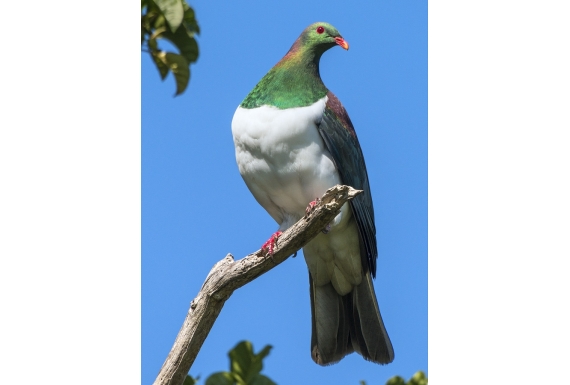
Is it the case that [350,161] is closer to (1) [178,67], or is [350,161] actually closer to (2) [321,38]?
(2) [321,38]

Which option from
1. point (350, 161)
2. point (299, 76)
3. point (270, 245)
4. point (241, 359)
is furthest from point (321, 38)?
point (241, 359)

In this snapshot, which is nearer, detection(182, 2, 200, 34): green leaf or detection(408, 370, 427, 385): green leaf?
detection(182, 2, 200, 34): green leaf

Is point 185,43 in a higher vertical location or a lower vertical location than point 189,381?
higher

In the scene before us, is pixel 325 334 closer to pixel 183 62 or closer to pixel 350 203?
pixel 350 203

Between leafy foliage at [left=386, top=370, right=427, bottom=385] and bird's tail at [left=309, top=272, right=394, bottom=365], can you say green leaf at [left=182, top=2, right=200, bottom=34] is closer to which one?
bird's tail at [left=309, top=272, right=394, bottom=365]

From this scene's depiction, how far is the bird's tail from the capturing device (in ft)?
13.6

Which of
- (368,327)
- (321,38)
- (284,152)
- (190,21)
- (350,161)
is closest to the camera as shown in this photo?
(190,21)

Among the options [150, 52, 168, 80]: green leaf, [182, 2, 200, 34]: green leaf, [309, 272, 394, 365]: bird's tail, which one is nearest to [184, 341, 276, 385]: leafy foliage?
[309, 272, 394, 365]: bird's tail

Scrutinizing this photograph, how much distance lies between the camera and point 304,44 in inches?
158

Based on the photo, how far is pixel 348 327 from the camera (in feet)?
13.9

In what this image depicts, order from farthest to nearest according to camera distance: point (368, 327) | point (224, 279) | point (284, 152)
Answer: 1. point (368, 327)
2. point (284, 152)
3. point (224, 279)

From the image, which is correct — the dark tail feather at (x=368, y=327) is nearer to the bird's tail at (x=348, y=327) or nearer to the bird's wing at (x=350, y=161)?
the bird's tail at (x=348, y=327)

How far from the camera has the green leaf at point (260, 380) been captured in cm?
348

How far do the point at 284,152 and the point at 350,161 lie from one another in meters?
0.37
